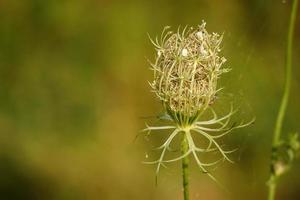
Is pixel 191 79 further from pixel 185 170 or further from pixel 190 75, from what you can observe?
pixel 185 170

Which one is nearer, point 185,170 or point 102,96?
point 185,170

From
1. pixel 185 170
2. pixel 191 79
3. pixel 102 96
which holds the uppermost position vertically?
pixel 102 96

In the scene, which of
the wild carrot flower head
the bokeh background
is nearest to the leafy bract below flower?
the wild carrot flower head

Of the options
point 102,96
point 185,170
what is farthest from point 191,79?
point 102,96

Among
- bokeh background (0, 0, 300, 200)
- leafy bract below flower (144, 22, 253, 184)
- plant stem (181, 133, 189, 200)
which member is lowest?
plant stem (181, 133, 189, 200)

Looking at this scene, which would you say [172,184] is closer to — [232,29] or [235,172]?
[235,172]

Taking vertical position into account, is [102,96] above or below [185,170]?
above

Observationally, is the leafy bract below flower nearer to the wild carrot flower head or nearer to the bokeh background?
the wild carrot flower head
